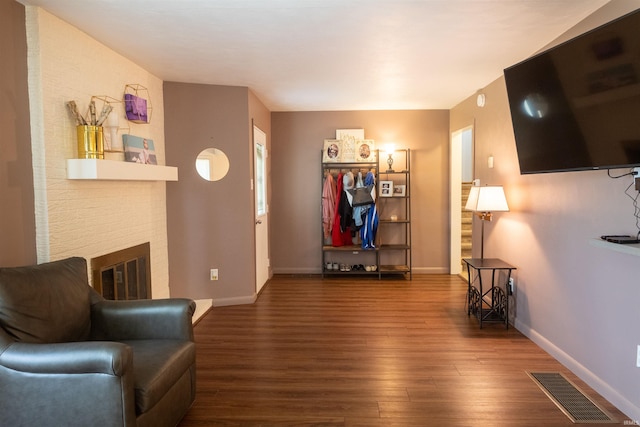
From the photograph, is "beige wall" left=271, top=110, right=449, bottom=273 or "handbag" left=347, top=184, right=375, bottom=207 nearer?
"handbag" left=347, top=184, right=375, bottom=207

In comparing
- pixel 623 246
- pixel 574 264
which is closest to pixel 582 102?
pixel 623 246

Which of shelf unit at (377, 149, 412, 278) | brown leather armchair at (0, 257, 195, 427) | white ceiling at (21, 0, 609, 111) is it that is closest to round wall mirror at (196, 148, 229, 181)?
white ceiling at (21, 0, 609, 111)

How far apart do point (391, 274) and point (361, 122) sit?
226 cm

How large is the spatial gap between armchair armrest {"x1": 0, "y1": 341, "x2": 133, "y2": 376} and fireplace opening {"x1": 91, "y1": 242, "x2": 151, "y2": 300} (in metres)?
1.20

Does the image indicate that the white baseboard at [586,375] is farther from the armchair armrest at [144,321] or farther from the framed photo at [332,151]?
the framed photo at [332,151]

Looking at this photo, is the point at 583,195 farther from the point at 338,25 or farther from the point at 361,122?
the point at 361,122

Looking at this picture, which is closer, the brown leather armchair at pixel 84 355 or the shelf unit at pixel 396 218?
the brown leather armchair at pixel 84 355

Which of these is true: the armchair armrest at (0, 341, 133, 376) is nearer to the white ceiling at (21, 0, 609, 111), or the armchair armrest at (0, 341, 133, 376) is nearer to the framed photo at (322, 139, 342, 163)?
the white ceiling at (21, 0, 609, 111)

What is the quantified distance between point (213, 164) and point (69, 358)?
9.44ft

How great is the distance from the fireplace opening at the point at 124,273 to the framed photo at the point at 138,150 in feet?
2.51

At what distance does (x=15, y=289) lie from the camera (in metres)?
1.93

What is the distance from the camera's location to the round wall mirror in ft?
14.1

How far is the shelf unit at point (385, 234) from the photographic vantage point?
566 centimetres

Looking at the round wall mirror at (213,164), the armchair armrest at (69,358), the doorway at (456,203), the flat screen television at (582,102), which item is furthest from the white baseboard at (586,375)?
the round wall mirror at (213,164)
